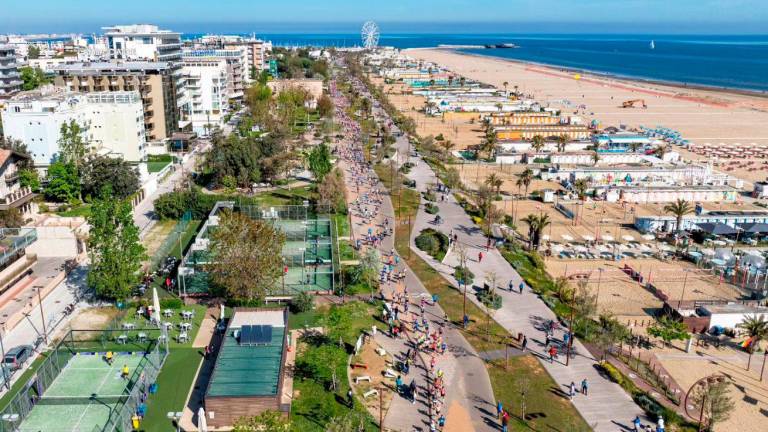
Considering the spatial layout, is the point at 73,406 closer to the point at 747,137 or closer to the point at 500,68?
the point at 747,137

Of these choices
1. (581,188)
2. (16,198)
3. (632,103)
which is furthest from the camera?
(632,103)

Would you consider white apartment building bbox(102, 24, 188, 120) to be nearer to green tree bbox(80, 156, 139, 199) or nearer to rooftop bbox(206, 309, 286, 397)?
green tree bbox(80, 156, 139, 199)

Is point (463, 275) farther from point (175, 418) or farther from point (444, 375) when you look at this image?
point (175, 418)

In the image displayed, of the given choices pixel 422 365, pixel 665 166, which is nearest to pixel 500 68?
pixel 665 166

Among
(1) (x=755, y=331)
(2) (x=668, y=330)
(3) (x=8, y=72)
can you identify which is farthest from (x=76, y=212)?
(3) (x=8, y=72)

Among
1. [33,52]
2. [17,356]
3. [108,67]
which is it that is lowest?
[17,356]

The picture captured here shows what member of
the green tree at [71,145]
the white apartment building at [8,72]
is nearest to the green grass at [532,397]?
the green tree at [71,145]

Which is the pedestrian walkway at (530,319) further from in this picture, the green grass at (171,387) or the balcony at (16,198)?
the balcony at (16,198)
